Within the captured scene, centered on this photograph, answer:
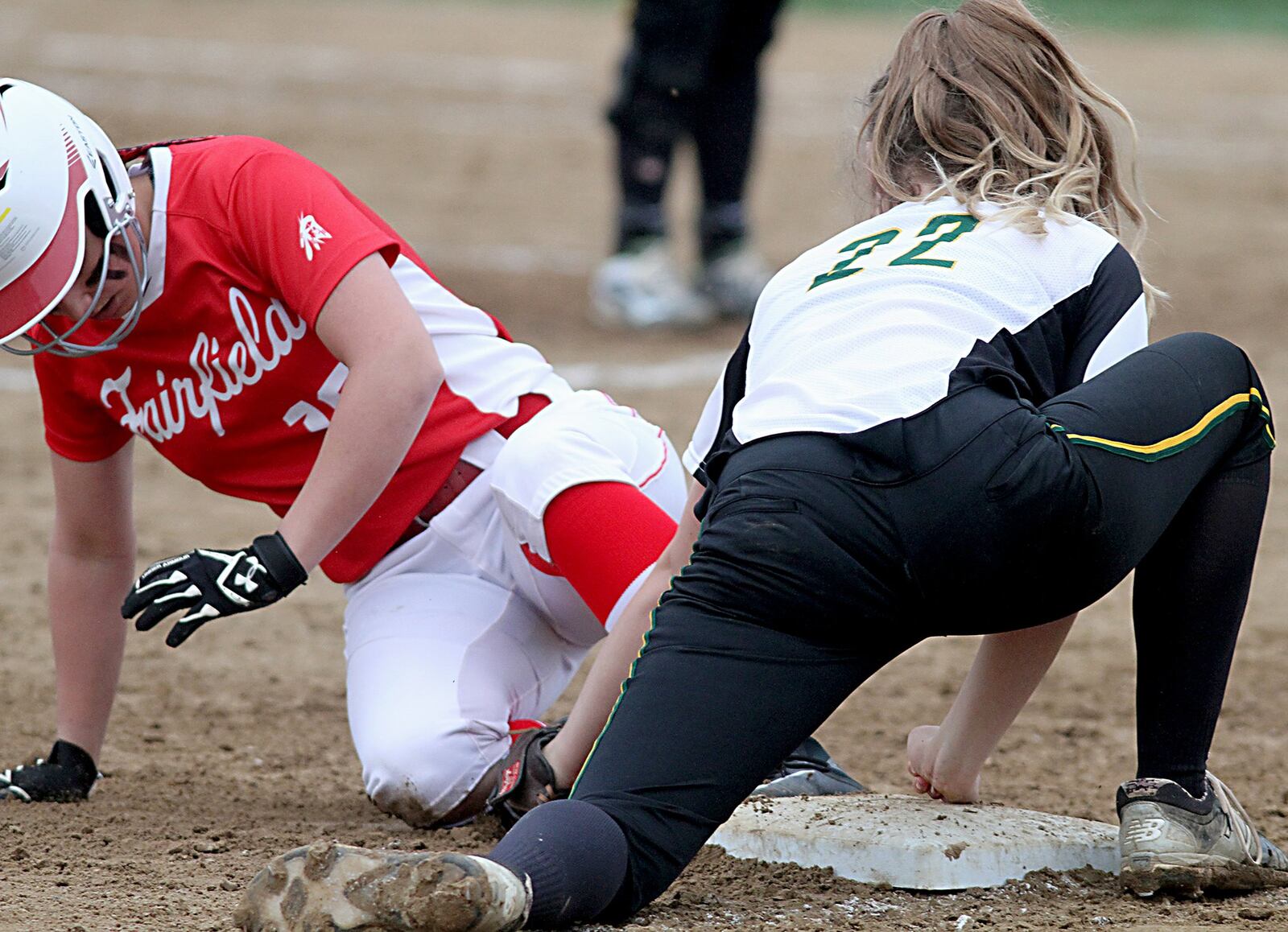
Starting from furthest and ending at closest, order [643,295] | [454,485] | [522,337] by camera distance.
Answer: [643,295] → [522,337] → [454,485]

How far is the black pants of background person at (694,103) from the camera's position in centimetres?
652

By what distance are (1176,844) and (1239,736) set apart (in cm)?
109

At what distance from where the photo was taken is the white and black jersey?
6.62 ft

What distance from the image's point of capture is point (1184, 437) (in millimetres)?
2084

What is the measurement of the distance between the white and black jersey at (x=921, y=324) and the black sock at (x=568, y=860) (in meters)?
0.49

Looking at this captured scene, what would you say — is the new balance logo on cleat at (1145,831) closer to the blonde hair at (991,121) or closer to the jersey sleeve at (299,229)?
the blonde hair at (991,121)

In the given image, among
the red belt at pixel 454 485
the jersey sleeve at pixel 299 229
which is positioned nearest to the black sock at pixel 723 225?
the red belt at pixel 454 485

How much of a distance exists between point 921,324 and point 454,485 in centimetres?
101

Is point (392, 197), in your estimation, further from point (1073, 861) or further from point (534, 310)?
point (1073, 861)

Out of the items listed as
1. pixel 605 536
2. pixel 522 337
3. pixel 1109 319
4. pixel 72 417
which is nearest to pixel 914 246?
pixel 1109 319

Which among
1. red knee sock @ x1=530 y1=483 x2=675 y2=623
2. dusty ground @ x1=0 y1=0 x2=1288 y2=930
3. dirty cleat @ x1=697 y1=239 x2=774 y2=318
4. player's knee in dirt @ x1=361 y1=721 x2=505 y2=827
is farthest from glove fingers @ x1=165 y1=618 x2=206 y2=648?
dirty cleat @ x1=697 y1=239 x2=774 y2=318

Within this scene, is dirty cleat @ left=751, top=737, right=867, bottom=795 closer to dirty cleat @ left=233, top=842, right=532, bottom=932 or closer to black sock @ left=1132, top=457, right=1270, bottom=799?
black sock @ left=1132, top=457, right=1270, bottom=799

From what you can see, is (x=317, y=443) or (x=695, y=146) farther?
(x=695, y=146)

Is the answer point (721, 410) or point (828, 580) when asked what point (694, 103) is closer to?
point (721, 410)
